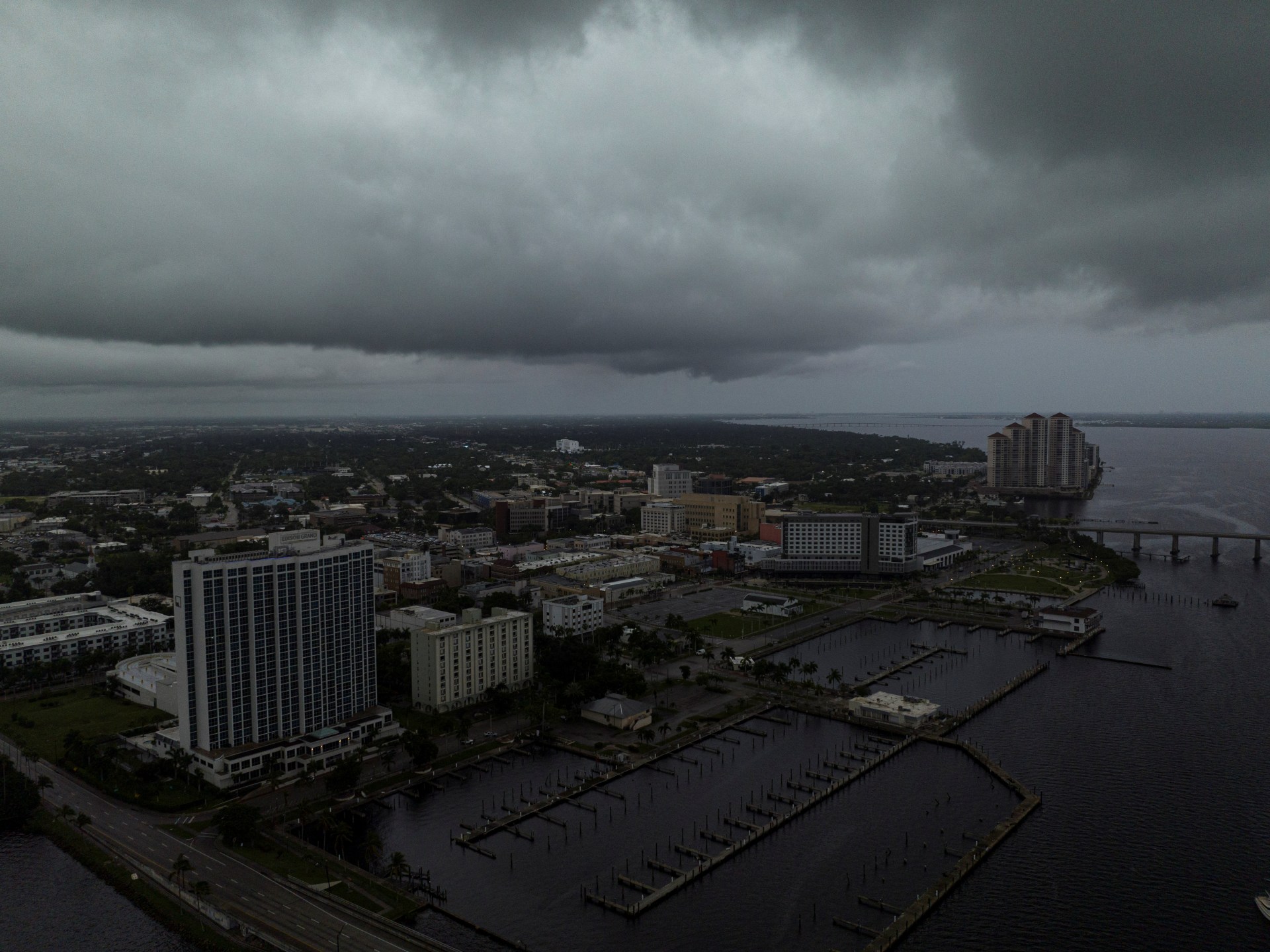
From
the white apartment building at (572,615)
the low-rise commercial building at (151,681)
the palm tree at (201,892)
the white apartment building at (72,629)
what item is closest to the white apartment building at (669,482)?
the white apartment building at (572,615)

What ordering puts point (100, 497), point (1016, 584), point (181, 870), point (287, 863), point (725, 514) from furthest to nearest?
point (100, 497) → point (725, 514) → point (1016, 584) → point (287, 863) → point (181, 870)

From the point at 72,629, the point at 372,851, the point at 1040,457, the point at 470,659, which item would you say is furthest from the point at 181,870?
the point at 1040,457

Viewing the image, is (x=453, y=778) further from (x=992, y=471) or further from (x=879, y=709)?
(x=992, y=471)

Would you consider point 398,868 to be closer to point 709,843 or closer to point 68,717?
point 709,843

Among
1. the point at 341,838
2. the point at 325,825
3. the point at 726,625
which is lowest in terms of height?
the point at 726,625

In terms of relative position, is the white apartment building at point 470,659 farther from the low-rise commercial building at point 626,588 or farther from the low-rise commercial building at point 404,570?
the low-rise commercial building at point 404,570

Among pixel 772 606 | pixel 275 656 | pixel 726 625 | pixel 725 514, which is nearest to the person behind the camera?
pixel 275 656

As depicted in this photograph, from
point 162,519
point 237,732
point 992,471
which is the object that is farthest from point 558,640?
point 992,471
